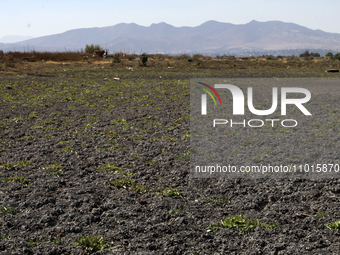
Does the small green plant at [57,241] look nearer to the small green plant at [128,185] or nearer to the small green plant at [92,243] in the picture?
the small green plant at [92,243]

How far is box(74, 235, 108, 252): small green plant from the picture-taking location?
183 inches

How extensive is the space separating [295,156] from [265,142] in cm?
148

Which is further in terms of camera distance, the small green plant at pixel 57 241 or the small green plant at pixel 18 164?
the small green plant at pixel 18 164

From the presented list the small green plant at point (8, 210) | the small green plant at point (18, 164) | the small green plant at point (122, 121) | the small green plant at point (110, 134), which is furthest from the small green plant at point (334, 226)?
the small green plant at point (122, 121)

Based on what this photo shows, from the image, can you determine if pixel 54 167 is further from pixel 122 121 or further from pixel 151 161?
pixel 122 121

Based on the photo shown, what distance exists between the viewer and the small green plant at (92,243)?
464 cm

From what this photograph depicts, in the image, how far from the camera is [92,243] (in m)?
4.73

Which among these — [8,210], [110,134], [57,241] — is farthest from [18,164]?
[57,241]

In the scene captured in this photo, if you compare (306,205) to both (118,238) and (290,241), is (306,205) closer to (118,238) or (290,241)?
(290,241)

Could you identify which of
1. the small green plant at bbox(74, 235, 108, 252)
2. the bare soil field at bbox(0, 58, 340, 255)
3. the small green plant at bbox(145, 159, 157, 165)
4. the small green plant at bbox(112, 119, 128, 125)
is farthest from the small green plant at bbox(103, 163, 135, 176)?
the small green plant at bbox(112, 119, 128, 125)

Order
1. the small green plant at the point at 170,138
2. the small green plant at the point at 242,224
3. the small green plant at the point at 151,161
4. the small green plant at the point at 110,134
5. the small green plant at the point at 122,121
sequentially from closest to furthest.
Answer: the small green plant at the point at 242,224 < the small green plant at the point at 151,161 < the small green plant at the point at 170,138 < the small green plant at the point at 110,134 < the small green plant at the point at 122,121

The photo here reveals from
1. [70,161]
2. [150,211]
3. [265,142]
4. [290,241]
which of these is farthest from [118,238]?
[265,142]

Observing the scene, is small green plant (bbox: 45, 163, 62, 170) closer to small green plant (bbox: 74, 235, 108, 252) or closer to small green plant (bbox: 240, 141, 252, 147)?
small green plant (bbox: 74, 235, 108, 252)

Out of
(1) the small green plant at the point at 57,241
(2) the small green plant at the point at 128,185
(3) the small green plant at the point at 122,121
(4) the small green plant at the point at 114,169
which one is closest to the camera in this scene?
(1) the small green plant at the point at 57,241
